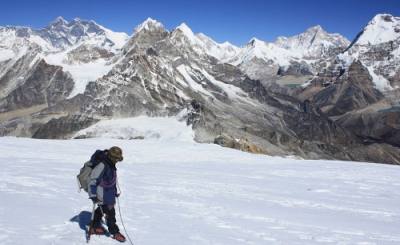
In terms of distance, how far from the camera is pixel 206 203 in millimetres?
20234

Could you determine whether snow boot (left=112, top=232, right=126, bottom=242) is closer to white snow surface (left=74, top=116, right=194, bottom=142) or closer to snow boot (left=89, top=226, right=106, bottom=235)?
snow boot (left=89, top=226, right=106, bottom=235)

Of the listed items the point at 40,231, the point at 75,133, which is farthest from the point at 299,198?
the point at 75,133

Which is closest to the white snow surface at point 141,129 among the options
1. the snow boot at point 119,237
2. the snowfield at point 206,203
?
the snowfield at point 206,203

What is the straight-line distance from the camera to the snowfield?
15.0 metres

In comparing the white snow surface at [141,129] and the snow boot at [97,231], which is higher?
the white snow surface at [141,129]

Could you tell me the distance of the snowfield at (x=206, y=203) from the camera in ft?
49.3

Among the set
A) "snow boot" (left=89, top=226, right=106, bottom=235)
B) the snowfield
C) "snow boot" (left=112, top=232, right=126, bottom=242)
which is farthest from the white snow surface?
"snow boot" (left=112, top=232, right=126, bottom=242)

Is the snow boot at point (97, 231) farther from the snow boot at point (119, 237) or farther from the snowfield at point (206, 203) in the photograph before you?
the snow boot at point (119, 237)

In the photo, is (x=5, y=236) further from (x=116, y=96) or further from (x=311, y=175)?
(x=116, y=96)

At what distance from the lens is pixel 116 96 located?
184 meters

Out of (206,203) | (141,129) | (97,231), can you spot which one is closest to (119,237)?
(97,231)

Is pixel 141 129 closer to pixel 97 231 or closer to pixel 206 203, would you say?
pixel 206 203

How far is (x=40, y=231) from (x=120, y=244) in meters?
2.16

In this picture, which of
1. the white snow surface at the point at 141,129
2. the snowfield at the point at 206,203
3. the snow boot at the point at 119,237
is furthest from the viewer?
the white snow surface at the point at 141,129
